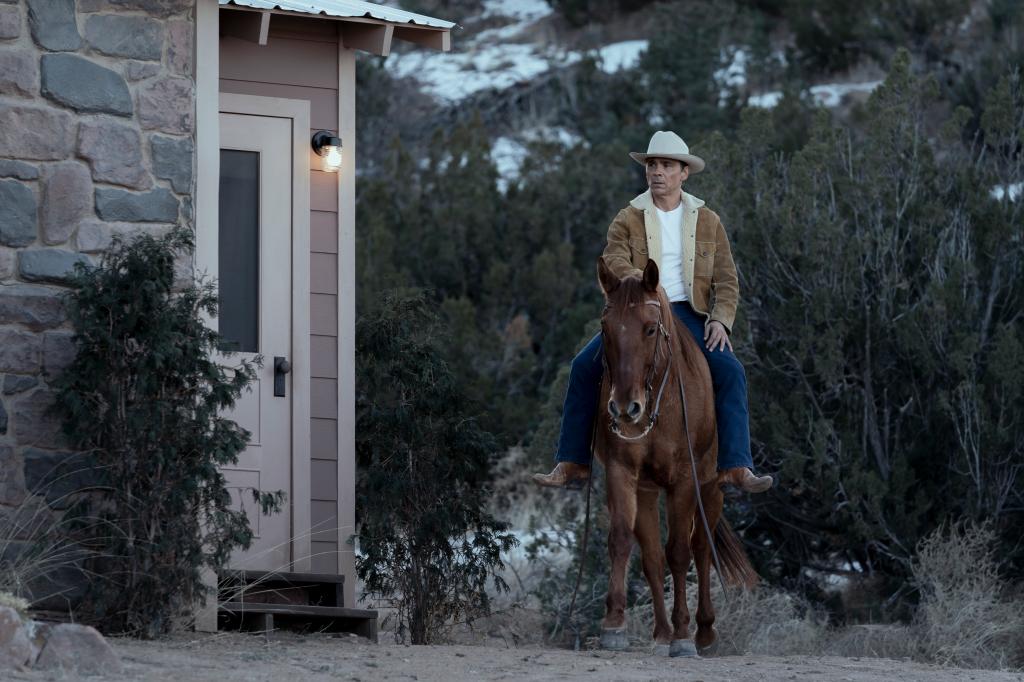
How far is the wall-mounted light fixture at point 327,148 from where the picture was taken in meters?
9.90

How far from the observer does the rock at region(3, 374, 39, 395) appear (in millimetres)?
7707

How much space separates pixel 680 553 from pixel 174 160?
3563 millimetres

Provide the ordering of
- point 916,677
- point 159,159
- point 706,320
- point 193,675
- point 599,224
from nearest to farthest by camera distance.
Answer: point 193,675
point 916,677
point 159,159
point 706,320
point 599,224

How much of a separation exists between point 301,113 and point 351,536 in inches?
107

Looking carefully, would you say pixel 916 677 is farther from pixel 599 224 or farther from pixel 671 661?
pixel 599 224

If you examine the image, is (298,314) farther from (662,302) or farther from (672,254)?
(662,302)

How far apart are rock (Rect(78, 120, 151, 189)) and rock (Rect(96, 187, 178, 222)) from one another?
0.19ft

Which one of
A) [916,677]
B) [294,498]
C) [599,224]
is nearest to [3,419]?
[294,498]

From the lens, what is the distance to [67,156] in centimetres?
793

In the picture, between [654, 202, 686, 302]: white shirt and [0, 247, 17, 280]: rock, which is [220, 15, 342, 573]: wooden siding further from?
[0, 247, 17, 280]: rock

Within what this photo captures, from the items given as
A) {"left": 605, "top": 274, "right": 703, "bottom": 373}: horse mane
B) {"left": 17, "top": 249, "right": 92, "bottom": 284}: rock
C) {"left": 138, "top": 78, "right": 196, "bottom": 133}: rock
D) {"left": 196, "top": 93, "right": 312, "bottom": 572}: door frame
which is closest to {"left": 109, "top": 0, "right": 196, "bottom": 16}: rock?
{"left": 138, "top": 78, "right": 196, "bottom": 133}: rock

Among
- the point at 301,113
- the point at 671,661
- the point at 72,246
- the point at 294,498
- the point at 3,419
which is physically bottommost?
the point at 671,661

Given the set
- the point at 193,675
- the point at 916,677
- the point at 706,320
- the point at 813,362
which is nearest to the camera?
the point at 193,675

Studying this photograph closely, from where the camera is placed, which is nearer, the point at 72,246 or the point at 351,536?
the point at 72,246
